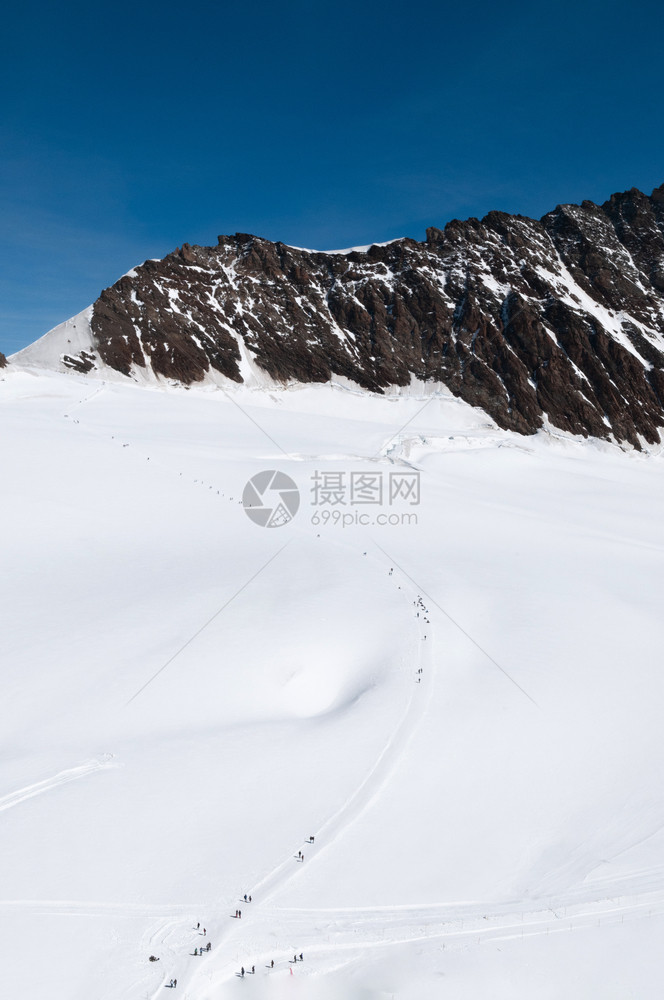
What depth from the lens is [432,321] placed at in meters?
92.3

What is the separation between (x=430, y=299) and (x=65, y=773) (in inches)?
3682

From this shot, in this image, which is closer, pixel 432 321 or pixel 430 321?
pixel 432 321

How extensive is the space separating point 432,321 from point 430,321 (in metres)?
0.35

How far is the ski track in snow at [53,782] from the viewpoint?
437 inches

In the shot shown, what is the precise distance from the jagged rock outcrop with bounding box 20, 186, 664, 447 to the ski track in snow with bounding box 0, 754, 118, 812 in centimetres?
6532

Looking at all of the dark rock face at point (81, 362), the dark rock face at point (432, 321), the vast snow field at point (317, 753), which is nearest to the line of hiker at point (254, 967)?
the vast snow field at point (317, 753)

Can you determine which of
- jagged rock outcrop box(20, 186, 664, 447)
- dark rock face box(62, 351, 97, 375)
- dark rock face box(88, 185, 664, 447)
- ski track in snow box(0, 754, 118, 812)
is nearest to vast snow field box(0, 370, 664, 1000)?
ski track in snow box(0, 754, 118, 812)

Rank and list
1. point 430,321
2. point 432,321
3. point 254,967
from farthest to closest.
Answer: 1. point 430,321
2. point 432,321
3. point 254,967

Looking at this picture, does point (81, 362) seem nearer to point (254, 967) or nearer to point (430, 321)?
point (430, 321)

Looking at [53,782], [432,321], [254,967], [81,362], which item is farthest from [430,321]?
[254,967]

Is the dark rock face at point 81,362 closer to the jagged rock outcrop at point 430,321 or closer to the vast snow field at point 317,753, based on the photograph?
the jagged rock outcrop at point 430,321

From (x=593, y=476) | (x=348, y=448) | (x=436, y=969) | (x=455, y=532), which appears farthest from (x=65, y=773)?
(x=593, y=476)

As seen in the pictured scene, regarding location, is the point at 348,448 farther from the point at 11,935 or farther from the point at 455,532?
the point at 11,935

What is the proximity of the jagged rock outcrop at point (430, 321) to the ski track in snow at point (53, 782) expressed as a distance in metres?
65.3
